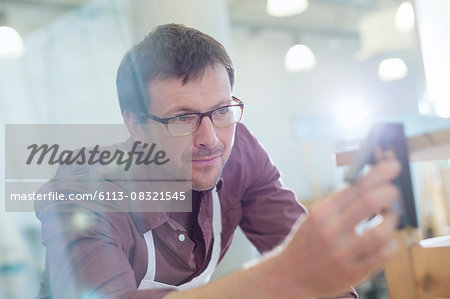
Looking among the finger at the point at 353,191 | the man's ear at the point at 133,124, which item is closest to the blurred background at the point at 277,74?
the finger at the point at 353,191

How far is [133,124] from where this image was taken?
3.79 ft

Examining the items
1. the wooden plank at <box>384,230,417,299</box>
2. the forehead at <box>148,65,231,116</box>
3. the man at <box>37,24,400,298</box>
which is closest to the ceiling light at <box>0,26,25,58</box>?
the man at <box>37,24,400,298</box>

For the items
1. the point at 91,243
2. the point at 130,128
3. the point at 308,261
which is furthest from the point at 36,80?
the point at 308,261

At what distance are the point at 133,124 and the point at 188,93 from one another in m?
0.19

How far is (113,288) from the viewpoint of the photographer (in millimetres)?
680

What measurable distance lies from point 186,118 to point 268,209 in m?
0.38

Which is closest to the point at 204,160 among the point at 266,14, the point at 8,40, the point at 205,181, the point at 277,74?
the point at 205,181

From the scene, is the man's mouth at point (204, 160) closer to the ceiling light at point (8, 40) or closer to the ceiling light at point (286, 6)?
the ceiling light at point (286, 6)

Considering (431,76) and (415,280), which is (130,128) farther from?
(431,76)

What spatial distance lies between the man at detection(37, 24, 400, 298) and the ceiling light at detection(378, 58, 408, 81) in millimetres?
4847

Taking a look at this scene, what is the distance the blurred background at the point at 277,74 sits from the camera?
205 cm

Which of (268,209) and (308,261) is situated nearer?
(308,261)

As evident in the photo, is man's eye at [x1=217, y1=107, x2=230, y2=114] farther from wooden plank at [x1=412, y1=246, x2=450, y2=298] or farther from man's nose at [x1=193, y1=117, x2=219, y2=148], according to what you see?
wooden plank at [x1=412, y1=246, x2=450, y2=298]

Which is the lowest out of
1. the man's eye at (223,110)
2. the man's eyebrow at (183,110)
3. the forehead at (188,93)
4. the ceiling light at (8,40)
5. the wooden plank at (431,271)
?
the wooden plank at (431,271)
